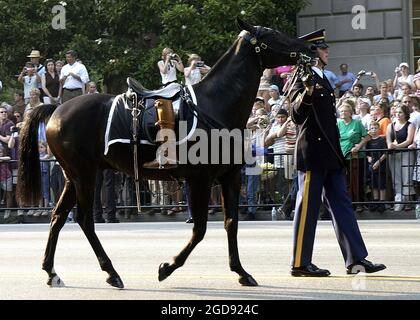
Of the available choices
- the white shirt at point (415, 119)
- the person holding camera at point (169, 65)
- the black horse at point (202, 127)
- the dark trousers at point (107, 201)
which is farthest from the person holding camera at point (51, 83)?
the black horse at point (202, 127)

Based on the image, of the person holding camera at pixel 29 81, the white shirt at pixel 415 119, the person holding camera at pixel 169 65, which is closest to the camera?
the white shirt at pixel 415 119

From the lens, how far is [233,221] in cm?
977

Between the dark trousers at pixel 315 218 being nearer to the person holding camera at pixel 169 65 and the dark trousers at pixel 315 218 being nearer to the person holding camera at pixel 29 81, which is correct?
the person holding camera at pixel 169 65

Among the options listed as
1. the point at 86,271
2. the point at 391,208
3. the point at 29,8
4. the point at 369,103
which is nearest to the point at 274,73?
the point at 369,103

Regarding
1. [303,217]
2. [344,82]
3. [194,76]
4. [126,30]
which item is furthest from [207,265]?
[126,30]

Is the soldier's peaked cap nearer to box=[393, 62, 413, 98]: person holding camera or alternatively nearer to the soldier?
the soldier

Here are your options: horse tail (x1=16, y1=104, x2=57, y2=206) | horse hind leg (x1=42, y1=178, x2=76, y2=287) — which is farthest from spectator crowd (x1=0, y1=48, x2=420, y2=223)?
horse hind leg (x1=42, y1=178, x2=76, y2=287)

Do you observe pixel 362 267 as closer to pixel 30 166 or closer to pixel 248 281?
pixel 248 281

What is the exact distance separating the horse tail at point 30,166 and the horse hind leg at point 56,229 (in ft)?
1.67

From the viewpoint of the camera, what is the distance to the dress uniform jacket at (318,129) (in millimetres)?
9930

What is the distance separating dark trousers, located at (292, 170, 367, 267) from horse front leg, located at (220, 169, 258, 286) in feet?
1.98

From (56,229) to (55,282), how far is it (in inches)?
21.2

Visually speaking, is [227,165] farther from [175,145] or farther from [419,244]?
[419,244]

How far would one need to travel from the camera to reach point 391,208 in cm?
1816
